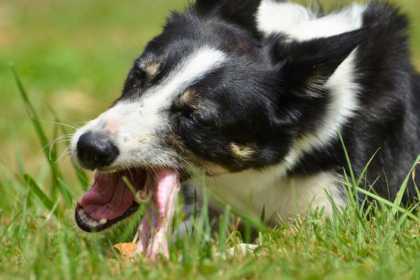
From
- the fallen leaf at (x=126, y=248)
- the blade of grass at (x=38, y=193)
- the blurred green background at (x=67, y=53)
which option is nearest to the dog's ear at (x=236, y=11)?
the blade of grass at (x=38, y=193)

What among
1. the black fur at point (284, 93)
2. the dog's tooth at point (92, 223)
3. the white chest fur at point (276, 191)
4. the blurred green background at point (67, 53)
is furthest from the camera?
the blurred green background at point (67, 53)

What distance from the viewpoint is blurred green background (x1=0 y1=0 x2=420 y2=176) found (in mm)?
7715

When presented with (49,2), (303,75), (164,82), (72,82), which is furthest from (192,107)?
(49,2)

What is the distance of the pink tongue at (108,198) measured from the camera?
3.36 m

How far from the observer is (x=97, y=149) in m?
3.21

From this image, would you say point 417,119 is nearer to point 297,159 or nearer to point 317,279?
point 297,159

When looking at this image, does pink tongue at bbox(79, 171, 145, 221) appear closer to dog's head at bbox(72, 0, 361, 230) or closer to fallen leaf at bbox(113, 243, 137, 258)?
dog's head at bbox(72, 0, 361, 230)

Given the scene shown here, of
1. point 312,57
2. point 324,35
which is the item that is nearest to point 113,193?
point 312,57

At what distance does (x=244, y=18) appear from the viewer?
391 cm

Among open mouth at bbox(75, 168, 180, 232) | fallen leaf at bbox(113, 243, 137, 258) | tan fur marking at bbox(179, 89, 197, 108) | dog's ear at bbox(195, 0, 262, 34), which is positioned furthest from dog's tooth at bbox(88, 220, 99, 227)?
dog's ear at bbox(195, 0, 262, 34)

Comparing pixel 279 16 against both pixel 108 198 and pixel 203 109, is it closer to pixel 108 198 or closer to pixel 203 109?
pixel 203 109

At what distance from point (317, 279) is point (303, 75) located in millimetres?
1305

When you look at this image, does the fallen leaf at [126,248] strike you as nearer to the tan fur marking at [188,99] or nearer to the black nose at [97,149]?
the black nose at [97,149]

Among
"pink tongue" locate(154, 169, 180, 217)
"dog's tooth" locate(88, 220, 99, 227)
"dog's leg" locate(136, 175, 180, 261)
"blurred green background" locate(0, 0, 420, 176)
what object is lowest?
"blurred green background" locate(0, 0, 420, 176)
